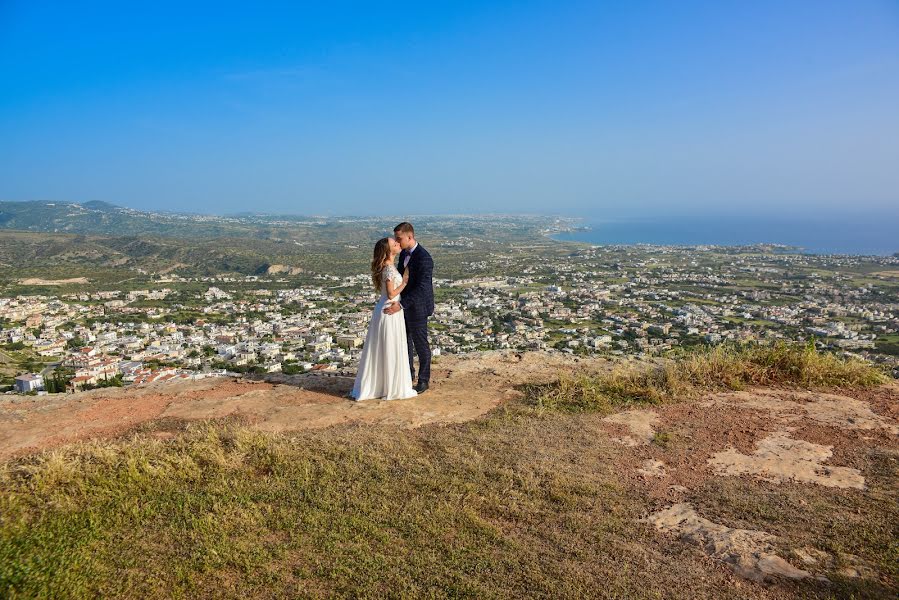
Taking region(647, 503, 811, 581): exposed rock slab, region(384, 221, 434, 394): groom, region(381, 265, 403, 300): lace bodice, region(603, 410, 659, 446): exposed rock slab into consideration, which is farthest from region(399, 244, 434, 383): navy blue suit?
region(647, 503, 811, 581): exposed rock slab

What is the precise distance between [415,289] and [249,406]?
2.56 m

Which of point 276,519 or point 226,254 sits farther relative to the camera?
point 226,254

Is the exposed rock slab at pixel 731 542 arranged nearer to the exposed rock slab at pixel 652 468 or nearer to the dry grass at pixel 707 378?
the exposed rock slab at pixel 652 468

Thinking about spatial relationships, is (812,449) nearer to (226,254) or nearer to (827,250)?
(226,254)

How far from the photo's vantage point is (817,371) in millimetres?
7180

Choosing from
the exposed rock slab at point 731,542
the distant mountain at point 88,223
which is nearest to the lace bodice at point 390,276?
the exposed rock slab at point 731,542

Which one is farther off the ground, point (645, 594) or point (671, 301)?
point (645, 594)

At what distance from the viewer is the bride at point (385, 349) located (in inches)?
248

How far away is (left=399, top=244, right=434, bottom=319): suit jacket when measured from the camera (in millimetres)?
6449

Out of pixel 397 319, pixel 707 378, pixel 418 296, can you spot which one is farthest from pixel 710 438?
pixel 397 319

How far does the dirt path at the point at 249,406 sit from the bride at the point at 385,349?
202 mm

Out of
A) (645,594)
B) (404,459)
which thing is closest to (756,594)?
(645,594)

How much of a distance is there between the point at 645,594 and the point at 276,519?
2.52m

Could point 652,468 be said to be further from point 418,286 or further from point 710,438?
point 418,286
